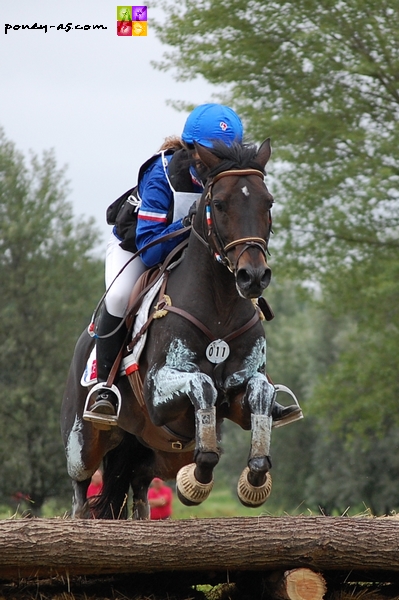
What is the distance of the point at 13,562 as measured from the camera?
16.6ft

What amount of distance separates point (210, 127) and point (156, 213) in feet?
2.17

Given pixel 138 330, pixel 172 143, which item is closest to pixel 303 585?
pixel 138 330

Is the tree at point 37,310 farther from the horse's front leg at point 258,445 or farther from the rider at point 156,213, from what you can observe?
the horse's front leg at point 258,445

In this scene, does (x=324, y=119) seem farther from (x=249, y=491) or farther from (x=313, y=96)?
(x=249, y=491)

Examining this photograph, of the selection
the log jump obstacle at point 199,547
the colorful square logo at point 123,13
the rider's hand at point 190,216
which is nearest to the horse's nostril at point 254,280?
the rider's hand at point 190,216

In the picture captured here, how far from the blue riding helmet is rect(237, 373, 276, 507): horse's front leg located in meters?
1.52

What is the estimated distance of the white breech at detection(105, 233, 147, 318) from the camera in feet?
20.9

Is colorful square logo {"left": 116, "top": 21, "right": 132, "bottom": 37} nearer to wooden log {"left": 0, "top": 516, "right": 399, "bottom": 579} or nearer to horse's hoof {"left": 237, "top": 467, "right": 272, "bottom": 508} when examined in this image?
horse's hoof {"left": 237, "top": 467, "right": 272, "bottom": 508}

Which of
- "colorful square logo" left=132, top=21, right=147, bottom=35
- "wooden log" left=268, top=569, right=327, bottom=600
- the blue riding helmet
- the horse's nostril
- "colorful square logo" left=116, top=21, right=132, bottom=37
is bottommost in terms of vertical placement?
"wooden log" left=268, top=569, right=327, bottom=600

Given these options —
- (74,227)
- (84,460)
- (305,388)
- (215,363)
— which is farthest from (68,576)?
(305,388)

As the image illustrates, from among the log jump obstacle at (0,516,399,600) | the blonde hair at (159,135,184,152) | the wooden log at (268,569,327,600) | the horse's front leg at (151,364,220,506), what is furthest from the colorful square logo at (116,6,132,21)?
the wooden log at (268,569,327,600)

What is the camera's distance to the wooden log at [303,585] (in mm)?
5262

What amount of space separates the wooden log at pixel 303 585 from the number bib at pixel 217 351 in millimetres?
1283

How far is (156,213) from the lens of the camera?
19.7 feet
